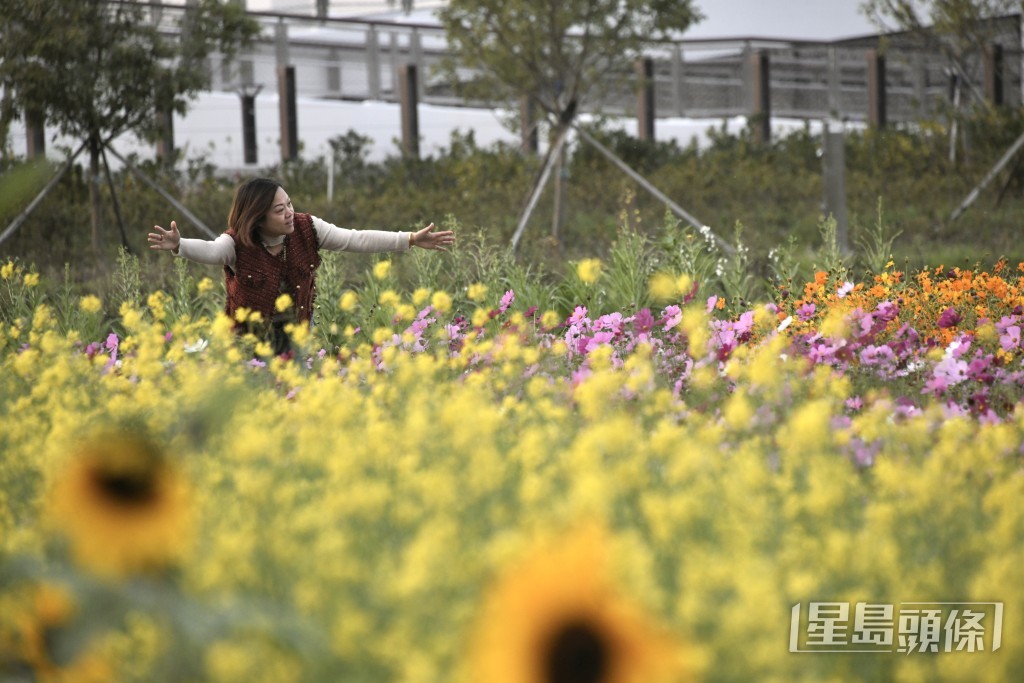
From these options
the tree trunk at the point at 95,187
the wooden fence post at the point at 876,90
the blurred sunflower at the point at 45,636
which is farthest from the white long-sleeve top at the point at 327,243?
the wooden fence post at the point at 876,90

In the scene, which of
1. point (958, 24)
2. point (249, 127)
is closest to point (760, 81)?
point (958, 24)

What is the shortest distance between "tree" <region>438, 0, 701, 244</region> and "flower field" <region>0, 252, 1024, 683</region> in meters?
7.89

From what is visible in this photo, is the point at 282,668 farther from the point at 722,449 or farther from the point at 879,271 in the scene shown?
the point at 879,271

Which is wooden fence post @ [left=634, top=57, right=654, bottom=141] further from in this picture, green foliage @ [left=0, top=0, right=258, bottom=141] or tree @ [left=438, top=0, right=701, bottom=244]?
green foliage @ [left=0, top=0, right=258, bottom=141]

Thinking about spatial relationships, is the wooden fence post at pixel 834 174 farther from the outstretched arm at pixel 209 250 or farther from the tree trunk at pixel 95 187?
the outstretched arm at pixel 209 250

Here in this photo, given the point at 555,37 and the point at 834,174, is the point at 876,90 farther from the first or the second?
the point at 834,174

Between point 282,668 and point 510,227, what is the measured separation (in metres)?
10.4

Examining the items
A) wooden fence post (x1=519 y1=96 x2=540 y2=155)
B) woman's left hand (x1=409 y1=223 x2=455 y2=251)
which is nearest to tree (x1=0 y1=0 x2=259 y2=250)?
wooden fence post (x1=519 y1=96 x2=540 y2=155)

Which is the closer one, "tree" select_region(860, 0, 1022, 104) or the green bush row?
the green bush row

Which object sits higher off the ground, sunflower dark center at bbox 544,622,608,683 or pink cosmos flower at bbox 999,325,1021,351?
sunflower dark center at bbox 544,622,608,683

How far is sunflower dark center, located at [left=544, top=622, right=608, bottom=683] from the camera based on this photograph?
48.7 inches

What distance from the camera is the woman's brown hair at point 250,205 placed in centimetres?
494

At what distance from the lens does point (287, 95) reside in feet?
57.2

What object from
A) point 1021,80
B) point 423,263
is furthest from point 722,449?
point 1021,80
